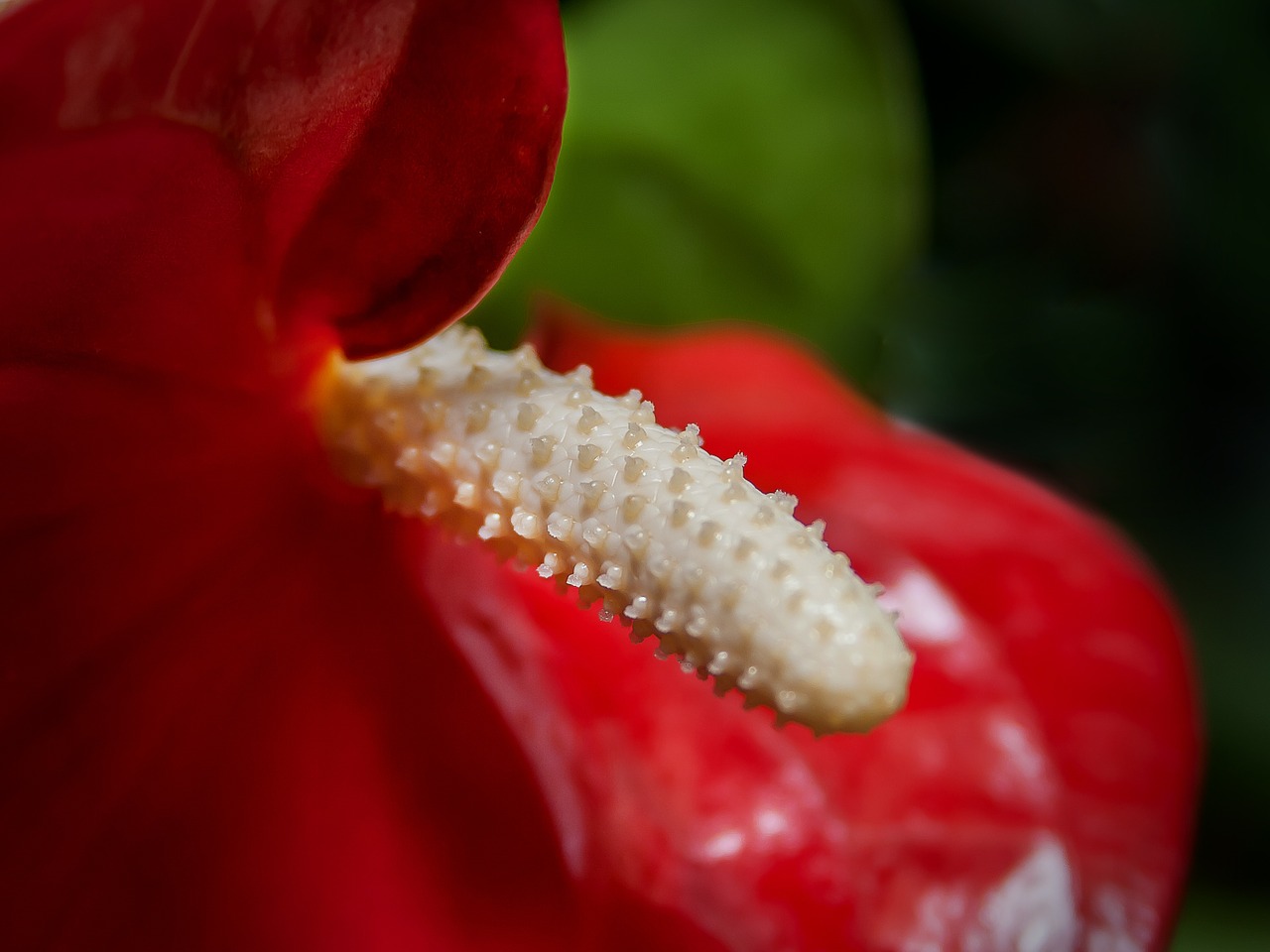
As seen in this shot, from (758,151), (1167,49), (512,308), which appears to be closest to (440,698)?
(512,308)

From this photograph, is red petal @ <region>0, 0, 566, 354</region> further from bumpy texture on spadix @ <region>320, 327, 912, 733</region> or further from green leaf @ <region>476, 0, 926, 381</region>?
green leaf @ <region>476, 0, 926, 381</region>

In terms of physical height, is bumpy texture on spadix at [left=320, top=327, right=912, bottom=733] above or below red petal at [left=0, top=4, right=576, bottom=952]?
above

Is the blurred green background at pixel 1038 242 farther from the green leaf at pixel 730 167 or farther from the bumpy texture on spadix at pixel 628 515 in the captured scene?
the bumpy texture on spadix at pixel 628 515

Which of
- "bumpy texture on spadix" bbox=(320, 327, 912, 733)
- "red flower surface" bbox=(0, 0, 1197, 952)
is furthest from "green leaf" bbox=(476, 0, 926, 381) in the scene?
"bumpy texture on spadix" bbox=(320, 327, 912, 733)

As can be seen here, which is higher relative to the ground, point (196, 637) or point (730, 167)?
point (730, 167)

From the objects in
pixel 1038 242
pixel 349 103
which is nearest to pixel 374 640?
pixel 349 103

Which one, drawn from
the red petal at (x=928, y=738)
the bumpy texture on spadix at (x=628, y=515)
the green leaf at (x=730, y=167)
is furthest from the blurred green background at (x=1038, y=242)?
the bumpy texture on spadix at (x=628, y=515)

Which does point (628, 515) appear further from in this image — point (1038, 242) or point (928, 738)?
point (1038, 242)
